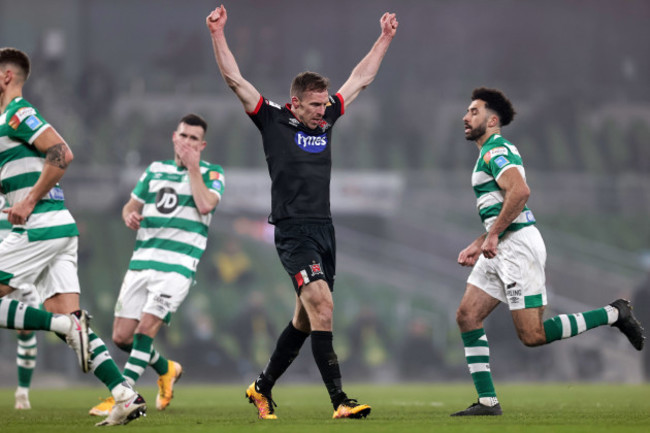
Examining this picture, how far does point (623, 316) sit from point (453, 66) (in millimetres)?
24766

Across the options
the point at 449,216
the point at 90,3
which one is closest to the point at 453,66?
the point at 449,216

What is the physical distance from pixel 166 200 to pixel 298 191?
1945 mm

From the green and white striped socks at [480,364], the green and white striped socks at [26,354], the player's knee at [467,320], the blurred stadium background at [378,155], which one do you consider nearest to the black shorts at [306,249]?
the player's knee at [467,320]

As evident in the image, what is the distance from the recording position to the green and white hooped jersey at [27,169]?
18.6ft

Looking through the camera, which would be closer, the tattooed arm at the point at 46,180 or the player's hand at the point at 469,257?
the tattooed arm at the point at 46,180

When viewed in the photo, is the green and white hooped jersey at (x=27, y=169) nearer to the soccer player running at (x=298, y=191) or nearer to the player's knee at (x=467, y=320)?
the soccer player running at (x=298, y=191)

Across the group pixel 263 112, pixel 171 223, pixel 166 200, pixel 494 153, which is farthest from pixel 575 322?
pixel 166 200

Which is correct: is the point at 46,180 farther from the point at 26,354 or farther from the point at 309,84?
the point at 26,354

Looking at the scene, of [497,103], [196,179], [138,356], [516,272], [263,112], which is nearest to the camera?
[263,112]

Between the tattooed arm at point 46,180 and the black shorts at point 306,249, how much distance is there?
1.60 m

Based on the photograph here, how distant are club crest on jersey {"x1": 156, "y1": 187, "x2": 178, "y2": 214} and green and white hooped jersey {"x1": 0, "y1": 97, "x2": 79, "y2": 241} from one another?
1.73m

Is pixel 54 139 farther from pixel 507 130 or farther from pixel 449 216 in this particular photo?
pixel 507 130

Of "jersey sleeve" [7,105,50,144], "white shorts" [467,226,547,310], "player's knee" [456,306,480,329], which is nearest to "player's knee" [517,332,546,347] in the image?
"white shorts" [467,226,547,310]

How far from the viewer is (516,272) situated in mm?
6363
